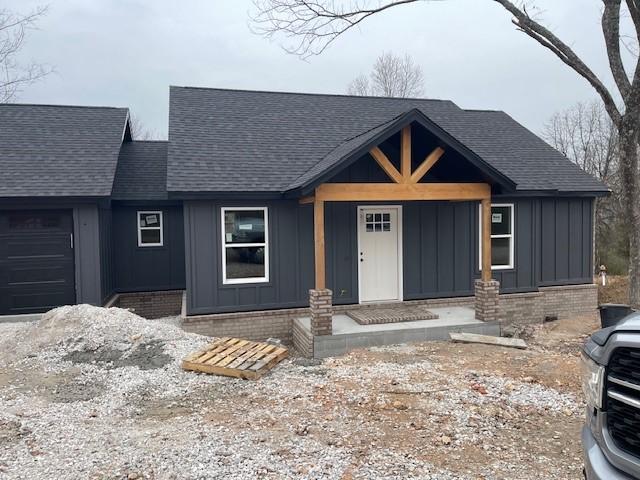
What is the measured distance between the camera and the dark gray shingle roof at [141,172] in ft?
44.0

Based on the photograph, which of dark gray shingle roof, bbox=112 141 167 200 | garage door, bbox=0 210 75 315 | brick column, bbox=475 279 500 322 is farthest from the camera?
dark gray shingle roof, bbox=112 141 167 200

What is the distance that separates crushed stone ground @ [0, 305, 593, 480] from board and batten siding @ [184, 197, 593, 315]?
1.70 m

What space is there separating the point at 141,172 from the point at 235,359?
29.0 feet

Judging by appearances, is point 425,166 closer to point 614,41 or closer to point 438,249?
point 438,249

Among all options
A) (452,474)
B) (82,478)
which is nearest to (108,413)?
(82,478)

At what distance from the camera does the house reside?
31.8 feet

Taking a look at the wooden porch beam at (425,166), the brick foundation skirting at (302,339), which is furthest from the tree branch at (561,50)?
the brick foundation skirting at (302,339)

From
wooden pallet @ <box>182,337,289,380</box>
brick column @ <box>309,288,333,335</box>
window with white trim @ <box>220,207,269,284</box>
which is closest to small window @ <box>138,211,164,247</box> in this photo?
window with white trim @ <box>220,207,269,284</box>

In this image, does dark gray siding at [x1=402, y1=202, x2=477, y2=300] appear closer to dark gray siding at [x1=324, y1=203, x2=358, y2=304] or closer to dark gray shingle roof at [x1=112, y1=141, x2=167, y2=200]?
dark gray siding at [x1=324, y1=203, x2=358, y2=304]

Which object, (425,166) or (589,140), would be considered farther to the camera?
(589,140)

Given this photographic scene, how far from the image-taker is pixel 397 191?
9.06 meters

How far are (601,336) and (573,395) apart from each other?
3.98 metres

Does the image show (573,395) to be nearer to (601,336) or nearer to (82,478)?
(601,336)

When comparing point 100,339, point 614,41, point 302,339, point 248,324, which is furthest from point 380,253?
point 614,41
